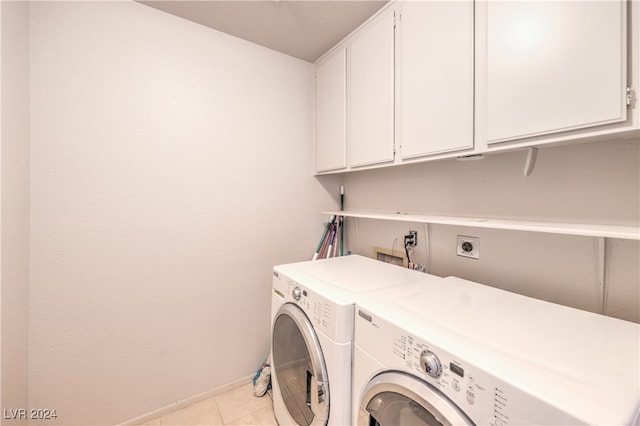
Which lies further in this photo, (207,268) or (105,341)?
(207,268)

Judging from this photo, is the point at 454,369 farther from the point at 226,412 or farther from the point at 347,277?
the point at 226,412

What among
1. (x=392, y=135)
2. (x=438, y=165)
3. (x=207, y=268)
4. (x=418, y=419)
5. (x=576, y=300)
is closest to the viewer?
(x=418, y=419)

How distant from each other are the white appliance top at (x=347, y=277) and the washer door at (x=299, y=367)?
176 millimetres

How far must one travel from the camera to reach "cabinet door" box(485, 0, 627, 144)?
79 cm

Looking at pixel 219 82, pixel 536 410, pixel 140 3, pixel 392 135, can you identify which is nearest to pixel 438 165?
pixel 392 135

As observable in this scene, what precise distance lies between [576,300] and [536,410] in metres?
0.86

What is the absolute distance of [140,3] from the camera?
153 cm

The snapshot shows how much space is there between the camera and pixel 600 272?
103 cm

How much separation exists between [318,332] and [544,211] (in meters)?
1.15

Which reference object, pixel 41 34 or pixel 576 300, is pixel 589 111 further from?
pixel 41 34

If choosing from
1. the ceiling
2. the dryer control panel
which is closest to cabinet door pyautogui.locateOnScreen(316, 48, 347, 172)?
the ceiling

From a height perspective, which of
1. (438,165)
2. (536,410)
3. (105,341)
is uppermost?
(438,165)

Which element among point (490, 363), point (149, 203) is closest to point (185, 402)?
point (149, 203)

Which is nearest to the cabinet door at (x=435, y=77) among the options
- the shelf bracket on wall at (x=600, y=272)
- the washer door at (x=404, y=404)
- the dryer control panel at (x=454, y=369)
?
the shelf bracket on wall at (x=600, y=272)
